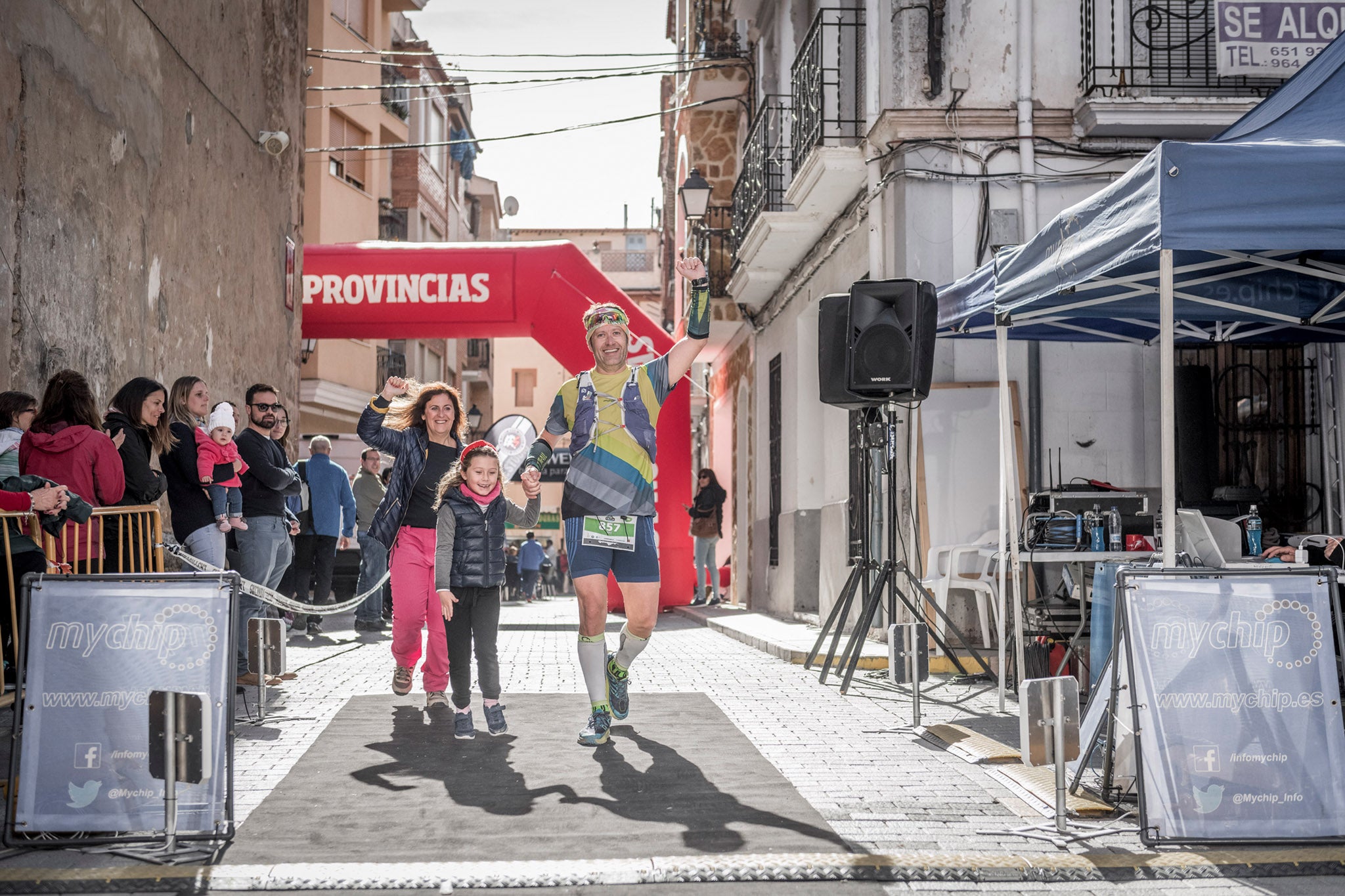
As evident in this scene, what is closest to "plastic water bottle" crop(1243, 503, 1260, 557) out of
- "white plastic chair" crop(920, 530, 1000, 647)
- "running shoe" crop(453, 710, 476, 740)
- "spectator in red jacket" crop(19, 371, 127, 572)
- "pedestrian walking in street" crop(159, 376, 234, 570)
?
"white plastic chair" crop(920, 530, 1000, 647)

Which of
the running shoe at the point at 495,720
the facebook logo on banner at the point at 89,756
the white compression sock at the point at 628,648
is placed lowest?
the running shoe at the point at 495,720

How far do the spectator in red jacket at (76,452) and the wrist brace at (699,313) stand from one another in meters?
2.97

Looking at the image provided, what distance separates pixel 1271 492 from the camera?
37.5 ft

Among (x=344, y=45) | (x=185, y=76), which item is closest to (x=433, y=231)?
(x=344, y=45)

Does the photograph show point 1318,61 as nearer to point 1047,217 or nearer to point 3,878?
point 1047,217

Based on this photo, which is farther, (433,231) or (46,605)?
(433,231)

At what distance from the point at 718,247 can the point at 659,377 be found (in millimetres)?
14361

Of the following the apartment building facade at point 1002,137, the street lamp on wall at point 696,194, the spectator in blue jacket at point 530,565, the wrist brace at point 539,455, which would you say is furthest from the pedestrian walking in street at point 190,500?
the spectator in blue jacket at point 530,565

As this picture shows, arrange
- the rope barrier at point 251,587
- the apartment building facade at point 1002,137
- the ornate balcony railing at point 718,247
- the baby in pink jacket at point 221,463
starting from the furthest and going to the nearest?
the ornate balcony railing at point 718,247 < the apartment building facade at point 1002,137 < the baby in pink jacket at point 221,463 < the rope barrier at point 251,587

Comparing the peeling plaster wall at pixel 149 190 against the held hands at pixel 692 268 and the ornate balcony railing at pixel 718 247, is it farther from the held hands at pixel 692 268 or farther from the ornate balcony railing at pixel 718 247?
the ornate balcony railing at pixel 718 247

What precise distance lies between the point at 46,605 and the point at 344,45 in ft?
85.8

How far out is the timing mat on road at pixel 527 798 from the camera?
179 inches

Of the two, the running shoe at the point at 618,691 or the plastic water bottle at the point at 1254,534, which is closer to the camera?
the running shoe at the point at 618,691

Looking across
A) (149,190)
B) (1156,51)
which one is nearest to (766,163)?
(1156,51)
